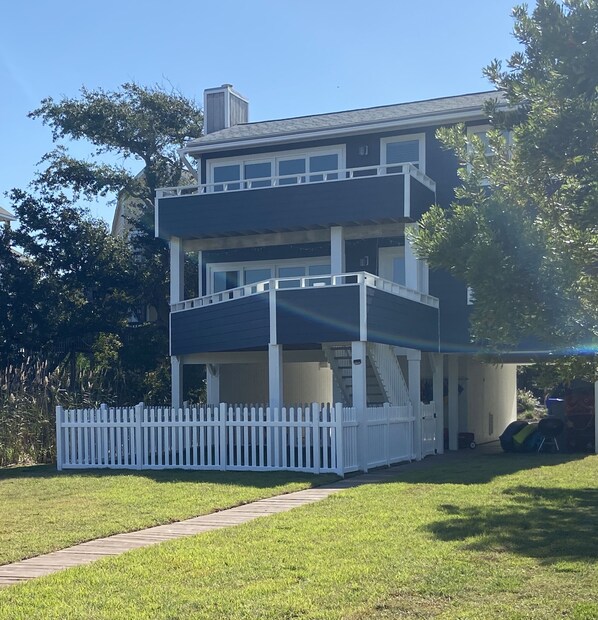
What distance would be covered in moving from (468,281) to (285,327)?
875 centimetres

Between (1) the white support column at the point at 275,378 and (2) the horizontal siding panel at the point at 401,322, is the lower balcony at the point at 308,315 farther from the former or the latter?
(1) the white support column at the point at 275,378

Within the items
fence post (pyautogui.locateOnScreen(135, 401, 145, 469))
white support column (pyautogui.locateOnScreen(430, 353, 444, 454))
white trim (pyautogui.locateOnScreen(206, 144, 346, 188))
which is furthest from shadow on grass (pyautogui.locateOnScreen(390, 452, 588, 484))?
white trim (pyautogui.locateOnScreen(206, 144, 346, 188))

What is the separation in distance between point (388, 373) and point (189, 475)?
598cm

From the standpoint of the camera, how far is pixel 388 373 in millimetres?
22047

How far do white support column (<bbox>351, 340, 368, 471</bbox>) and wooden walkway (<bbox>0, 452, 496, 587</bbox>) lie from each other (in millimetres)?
2383

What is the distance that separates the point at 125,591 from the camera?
311 inches

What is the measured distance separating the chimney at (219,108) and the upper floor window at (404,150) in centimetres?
725

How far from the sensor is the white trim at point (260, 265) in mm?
26989

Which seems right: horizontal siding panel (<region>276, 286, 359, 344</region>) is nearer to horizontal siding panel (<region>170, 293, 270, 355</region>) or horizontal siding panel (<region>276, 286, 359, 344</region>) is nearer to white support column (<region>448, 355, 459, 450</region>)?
horizontal siding panel (<region>170, 293, 270, 355</region>)

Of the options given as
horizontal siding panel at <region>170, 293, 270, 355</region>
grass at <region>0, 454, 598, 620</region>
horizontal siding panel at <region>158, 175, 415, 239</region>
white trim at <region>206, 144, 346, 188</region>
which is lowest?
grass at <region>0, 454, 598, 620</region>

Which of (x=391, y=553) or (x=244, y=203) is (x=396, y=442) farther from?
(x=391, y=553)

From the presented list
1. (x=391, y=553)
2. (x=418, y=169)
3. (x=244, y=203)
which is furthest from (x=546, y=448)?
(x=391, y=553)

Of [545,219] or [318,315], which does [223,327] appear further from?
[545,219]

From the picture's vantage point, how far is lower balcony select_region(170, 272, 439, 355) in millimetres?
20484
